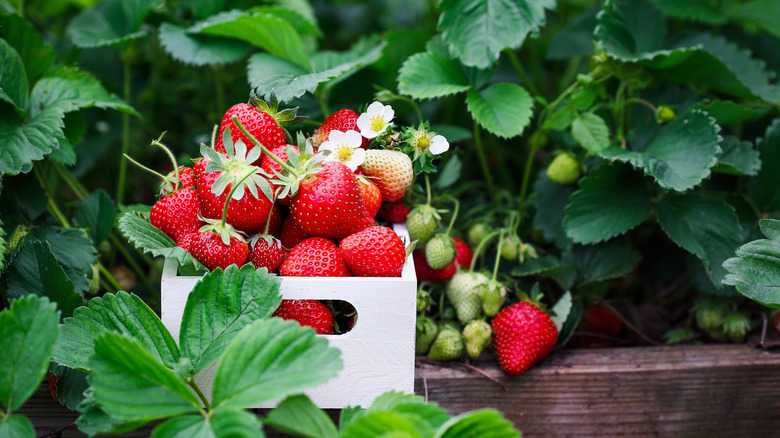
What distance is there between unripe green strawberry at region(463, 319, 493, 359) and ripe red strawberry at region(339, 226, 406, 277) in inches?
8.5

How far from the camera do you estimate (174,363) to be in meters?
0.70

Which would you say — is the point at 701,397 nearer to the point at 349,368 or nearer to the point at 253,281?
the point at 349,368

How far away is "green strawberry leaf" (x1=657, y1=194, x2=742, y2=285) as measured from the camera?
97 centimetres

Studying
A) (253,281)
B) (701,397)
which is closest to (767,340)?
(701,397)

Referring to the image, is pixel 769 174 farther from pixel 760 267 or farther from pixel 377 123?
pixel 377 123

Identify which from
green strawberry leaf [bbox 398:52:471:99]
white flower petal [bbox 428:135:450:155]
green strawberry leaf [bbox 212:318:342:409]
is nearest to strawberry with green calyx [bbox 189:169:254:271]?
green strawberry leaf [bbox 212:318:342:409]

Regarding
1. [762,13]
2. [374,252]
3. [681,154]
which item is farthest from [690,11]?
[374,252]

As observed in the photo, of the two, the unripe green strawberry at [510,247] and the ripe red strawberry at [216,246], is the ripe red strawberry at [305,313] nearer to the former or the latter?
the ripe red strawberry at [216,246]

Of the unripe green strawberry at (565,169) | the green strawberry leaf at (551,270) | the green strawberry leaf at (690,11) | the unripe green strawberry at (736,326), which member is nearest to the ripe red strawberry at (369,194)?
the green strawberry leaf at (551,270)

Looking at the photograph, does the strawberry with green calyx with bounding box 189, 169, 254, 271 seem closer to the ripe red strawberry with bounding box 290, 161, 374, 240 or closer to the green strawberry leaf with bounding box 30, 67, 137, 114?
the ripe red strawberry with bounding box 290, 161, 374, 240

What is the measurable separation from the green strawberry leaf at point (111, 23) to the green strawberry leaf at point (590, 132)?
2.67 ft

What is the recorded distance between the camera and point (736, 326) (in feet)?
3.32

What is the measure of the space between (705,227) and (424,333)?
0.50m

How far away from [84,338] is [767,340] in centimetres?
106
